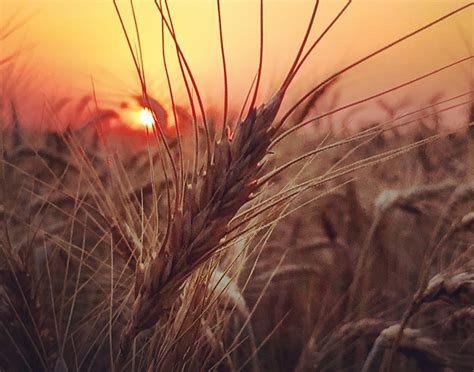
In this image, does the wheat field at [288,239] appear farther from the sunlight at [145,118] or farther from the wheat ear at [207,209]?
the wheat ear at [207,209]

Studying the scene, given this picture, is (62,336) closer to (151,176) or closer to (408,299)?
(151,176)

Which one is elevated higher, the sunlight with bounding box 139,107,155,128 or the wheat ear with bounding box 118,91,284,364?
the sunlight with bounding box 139,107,155,128

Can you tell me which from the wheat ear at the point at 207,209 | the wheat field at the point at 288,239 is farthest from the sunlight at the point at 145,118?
the wheat ear at the point at 207,209

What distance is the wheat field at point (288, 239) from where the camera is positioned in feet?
4.08

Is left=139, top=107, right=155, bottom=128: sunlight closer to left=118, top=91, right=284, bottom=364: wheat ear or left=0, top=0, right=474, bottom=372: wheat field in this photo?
left=0, top=0, right=474, bottom=372: wheat field

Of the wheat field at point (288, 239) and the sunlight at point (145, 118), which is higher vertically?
the sunlight at point (145, 118)

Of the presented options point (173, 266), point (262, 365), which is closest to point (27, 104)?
point (173, 266)

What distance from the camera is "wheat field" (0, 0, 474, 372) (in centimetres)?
124

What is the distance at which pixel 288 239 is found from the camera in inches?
49.9

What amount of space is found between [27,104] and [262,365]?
0.69 metres

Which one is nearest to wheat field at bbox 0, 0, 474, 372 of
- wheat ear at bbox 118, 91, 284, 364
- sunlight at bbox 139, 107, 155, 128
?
sunlight at bbox 139, 107, 155, 128

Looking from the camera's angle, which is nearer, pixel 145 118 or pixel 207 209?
pixel 207 209

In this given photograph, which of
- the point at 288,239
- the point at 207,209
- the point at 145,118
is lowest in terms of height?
the point at 288,239

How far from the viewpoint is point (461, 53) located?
1260 mm
